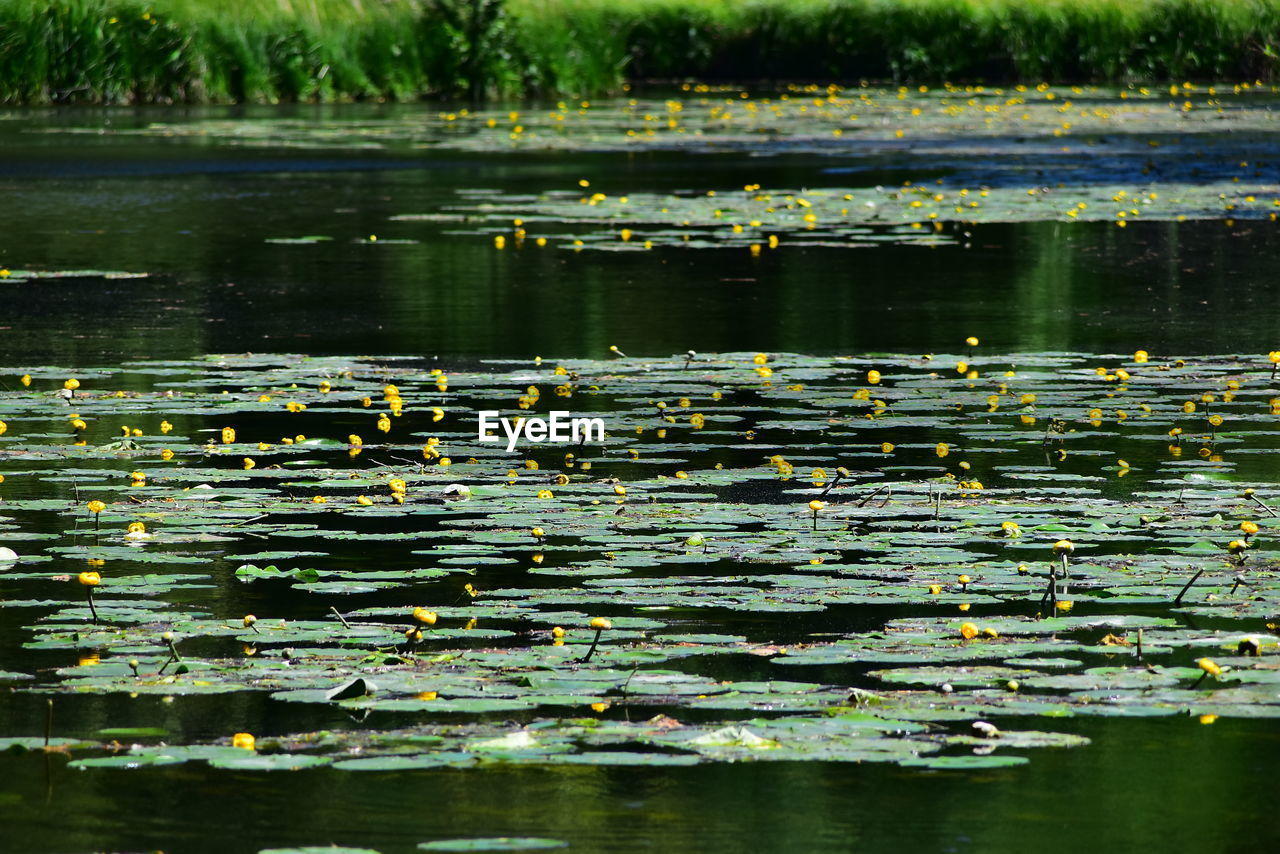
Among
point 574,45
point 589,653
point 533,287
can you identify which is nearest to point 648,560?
point 589,653

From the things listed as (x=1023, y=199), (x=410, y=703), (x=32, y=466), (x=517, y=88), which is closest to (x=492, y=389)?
(x=32, y=466)

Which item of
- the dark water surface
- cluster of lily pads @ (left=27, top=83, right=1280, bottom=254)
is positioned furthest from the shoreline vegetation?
the dark water surface

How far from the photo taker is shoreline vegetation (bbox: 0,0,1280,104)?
102 feet

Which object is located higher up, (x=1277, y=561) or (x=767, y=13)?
(x=767, y=13)

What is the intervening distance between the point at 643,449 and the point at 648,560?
1863mm

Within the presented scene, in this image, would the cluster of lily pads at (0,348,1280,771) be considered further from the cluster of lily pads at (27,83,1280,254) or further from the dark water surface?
the cluster of lily pads at (27,83,1280,254)

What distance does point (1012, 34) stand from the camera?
4084 cm

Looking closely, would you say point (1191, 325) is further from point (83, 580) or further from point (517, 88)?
point (517, 88)

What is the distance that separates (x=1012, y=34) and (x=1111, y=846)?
38.1 meters

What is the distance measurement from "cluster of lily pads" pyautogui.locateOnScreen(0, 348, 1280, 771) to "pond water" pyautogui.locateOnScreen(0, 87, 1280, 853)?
0.03 meters

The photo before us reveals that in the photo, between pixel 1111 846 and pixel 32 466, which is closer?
pixel 1111 846

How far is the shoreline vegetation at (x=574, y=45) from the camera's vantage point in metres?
31.0

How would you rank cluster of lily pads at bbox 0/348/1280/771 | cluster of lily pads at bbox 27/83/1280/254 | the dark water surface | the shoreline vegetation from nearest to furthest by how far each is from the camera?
cluster of lily pads at bbox 0/348/1280/771
the dark water surface
cluster of lily pads at bbox 27/83/1280/254
the shoreline vegetation

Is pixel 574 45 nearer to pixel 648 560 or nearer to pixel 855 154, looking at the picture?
pixel 855 154
